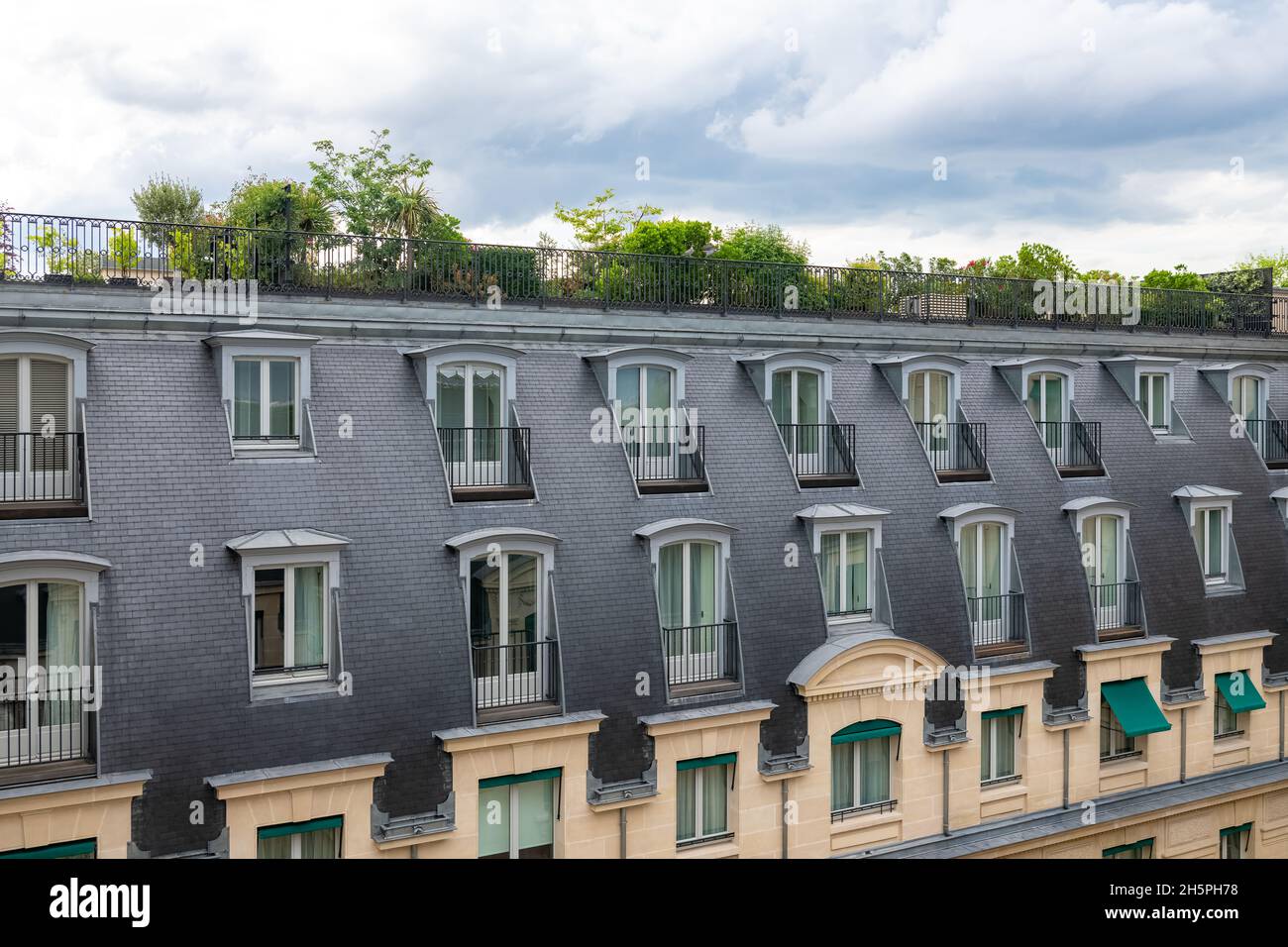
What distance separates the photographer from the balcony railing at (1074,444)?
1089 inches

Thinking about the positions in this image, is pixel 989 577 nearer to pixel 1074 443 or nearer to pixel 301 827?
pixel 1074 443

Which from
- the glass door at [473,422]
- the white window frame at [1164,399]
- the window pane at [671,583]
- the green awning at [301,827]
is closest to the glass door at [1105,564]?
the white window frame at [1164,399]

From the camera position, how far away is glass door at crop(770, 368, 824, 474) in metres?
24.2

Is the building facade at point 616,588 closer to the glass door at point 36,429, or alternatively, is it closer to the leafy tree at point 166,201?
the glass door at point 36,429

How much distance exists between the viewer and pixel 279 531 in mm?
18359

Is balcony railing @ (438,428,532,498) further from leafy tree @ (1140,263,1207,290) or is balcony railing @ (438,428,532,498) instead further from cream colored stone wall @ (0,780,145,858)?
leafy tree @ (1140,263,1207,290)

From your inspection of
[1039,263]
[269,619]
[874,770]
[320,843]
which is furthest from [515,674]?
[1039,263]

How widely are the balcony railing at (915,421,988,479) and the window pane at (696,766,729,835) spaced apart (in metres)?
8.82

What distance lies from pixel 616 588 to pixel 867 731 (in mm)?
6249

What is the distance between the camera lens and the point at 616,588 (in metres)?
21.0

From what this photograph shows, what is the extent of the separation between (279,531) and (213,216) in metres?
29.8

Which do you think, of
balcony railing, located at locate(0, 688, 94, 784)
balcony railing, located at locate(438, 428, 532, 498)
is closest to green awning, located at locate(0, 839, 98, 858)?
balcony railing, located at locate(0, 688, 94, 784)
